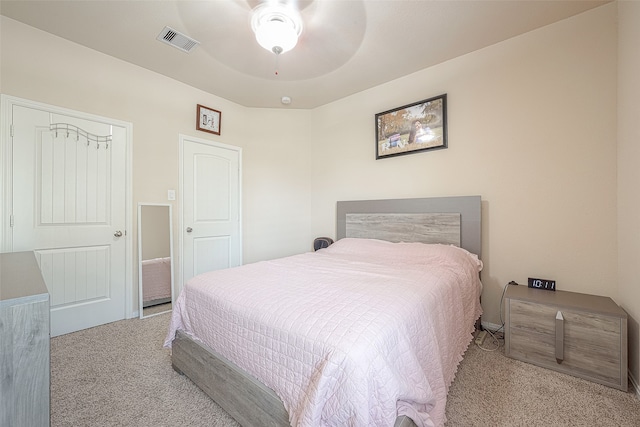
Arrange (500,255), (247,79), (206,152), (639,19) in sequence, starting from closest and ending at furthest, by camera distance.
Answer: (639,19), (500,255), (247,79), (206,152)

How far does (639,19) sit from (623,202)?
3.67 feet

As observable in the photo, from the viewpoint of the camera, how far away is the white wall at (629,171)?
158 centimetres

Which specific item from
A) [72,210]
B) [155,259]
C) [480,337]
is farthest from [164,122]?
[480,337]

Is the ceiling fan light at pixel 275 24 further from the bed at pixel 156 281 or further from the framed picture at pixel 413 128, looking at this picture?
the bed at pixel 156 281

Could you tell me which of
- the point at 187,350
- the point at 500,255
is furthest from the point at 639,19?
the point at 187,350

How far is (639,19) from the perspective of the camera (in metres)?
1.57

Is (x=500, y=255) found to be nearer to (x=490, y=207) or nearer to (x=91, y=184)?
(x=490, y=207)

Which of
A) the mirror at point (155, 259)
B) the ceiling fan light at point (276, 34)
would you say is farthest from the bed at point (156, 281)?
the ceiling fan light at point (276, 34)

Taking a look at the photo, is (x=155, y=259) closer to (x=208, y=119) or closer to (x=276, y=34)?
(x=208, y=119)

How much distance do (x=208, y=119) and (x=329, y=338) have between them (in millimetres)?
3174

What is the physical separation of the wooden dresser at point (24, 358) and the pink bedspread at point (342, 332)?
2.22 feet

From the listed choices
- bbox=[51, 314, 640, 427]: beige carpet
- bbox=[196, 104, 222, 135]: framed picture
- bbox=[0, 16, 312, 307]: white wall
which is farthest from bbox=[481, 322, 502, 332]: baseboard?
bbox=[196, 104, 222, 135]: framed picture

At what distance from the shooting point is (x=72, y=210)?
2393mm

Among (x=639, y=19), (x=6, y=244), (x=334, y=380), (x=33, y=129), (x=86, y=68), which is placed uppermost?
(x=86, y=68)
